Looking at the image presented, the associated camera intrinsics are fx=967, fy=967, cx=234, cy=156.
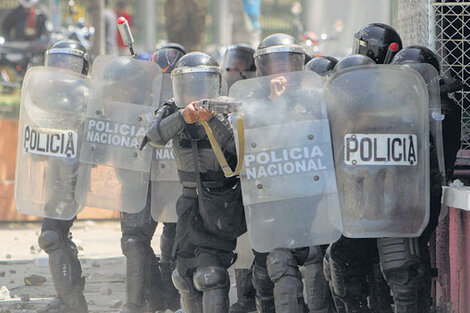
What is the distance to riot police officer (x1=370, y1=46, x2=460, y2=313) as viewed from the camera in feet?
17.1

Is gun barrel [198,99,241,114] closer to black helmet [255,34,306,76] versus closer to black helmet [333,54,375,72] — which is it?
black helmet [255,34,306,76]

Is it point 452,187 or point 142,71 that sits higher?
point 142,71

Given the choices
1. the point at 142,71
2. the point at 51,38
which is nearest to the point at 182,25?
the point at 51,38

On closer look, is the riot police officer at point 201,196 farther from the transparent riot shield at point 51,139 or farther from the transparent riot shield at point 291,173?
the transparent riot shield at point 51,139

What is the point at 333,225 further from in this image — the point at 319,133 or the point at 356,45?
the point at 356,45

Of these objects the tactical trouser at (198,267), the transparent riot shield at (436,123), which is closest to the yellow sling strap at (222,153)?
the tactical trouser at (198,267)

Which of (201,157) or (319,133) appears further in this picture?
(201,157)

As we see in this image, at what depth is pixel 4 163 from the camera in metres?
11.0

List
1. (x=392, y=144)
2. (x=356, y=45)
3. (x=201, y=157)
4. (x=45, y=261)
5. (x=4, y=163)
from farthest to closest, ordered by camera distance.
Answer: (x=4, y=163)
(x=45, y=261)
(x=356, y=45)
(x=201, y=157)
(x=392, y=144)

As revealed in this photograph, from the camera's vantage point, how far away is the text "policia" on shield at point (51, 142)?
6328mm

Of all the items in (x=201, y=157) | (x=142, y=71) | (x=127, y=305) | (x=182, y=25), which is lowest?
(x=127, y=305)

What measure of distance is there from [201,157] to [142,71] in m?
1.20

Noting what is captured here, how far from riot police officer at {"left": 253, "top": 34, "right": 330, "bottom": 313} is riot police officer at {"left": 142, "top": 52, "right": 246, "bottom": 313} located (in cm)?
24

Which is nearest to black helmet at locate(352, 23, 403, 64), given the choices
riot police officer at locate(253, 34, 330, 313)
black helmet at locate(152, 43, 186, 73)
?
riot police officer at locate(253, 34, 330, 313)
